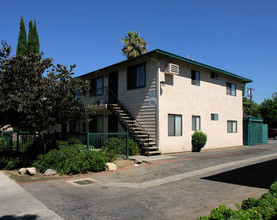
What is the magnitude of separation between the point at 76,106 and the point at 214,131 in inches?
497

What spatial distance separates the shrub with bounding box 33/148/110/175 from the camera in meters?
9.69

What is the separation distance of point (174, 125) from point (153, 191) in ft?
31.0

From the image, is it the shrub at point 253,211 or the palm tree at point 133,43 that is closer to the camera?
the shrub at point 253,211

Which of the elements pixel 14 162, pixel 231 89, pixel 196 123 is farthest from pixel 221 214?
pixel 231 89

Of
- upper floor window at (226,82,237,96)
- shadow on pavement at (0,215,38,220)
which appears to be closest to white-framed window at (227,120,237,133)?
upper floor window at (226,82,237,96)

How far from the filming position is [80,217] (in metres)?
5.03

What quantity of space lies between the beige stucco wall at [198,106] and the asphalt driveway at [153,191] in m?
5.29

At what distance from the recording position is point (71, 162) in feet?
32.1

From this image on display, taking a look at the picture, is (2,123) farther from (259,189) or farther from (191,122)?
(191,122)

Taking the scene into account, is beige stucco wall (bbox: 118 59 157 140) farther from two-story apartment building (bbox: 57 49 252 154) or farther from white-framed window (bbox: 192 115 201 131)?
white-framed window (bbox: 192 115 201 131)

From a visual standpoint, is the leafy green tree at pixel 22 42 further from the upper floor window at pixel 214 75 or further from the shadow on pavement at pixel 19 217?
the shadow on pavement at pixel 19 217

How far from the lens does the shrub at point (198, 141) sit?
17.3 m

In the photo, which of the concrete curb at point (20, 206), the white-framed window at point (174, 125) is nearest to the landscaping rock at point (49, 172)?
the concrete curb at point (20, 206)

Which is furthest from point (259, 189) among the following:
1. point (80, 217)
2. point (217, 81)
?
point (217, 81)
